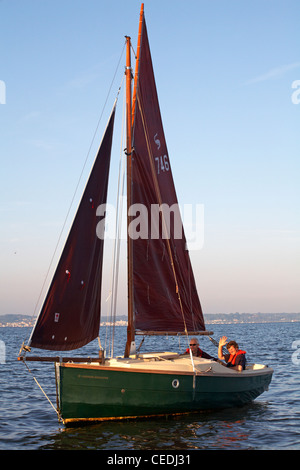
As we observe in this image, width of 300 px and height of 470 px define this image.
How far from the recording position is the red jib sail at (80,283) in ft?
45.9

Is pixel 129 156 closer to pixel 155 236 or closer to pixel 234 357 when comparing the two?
pixel 155 236

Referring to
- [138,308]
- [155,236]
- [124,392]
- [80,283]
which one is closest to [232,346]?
[138,308]

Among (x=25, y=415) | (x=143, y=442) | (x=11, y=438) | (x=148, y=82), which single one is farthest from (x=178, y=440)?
(x=148, y=82)

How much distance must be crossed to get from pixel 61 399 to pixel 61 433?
929 millimetres

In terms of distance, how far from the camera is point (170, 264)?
18297mm

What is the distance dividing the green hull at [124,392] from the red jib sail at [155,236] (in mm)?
2383

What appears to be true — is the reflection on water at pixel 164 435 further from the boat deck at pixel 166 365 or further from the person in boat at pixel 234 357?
the person in boat at pixel 234 357

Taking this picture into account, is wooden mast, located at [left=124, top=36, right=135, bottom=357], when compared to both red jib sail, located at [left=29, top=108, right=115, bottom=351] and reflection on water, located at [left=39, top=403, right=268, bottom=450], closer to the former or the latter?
red jib sail, located at [left=29, top=108, right=115, bottom=351]

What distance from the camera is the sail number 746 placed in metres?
18.7

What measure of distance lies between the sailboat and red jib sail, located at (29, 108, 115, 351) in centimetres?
3

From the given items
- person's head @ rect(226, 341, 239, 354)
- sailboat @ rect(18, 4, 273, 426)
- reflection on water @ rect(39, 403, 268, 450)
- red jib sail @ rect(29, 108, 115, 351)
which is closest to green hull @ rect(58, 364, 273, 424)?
sailboat @ rect(18, 4, 273, 426)

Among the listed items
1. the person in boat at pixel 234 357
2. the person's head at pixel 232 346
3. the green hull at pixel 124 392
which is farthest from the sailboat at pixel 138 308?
the person's head at pixel 232 346

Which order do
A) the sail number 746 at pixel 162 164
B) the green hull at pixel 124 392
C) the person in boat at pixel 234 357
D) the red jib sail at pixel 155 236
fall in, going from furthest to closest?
the sail number 746 at pixel 162 164, the person in boat at pixel 234 357, the red jib sail at pixel 155 236, the green hull at pixel 124 392

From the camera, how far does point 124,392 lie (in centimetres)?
1455
